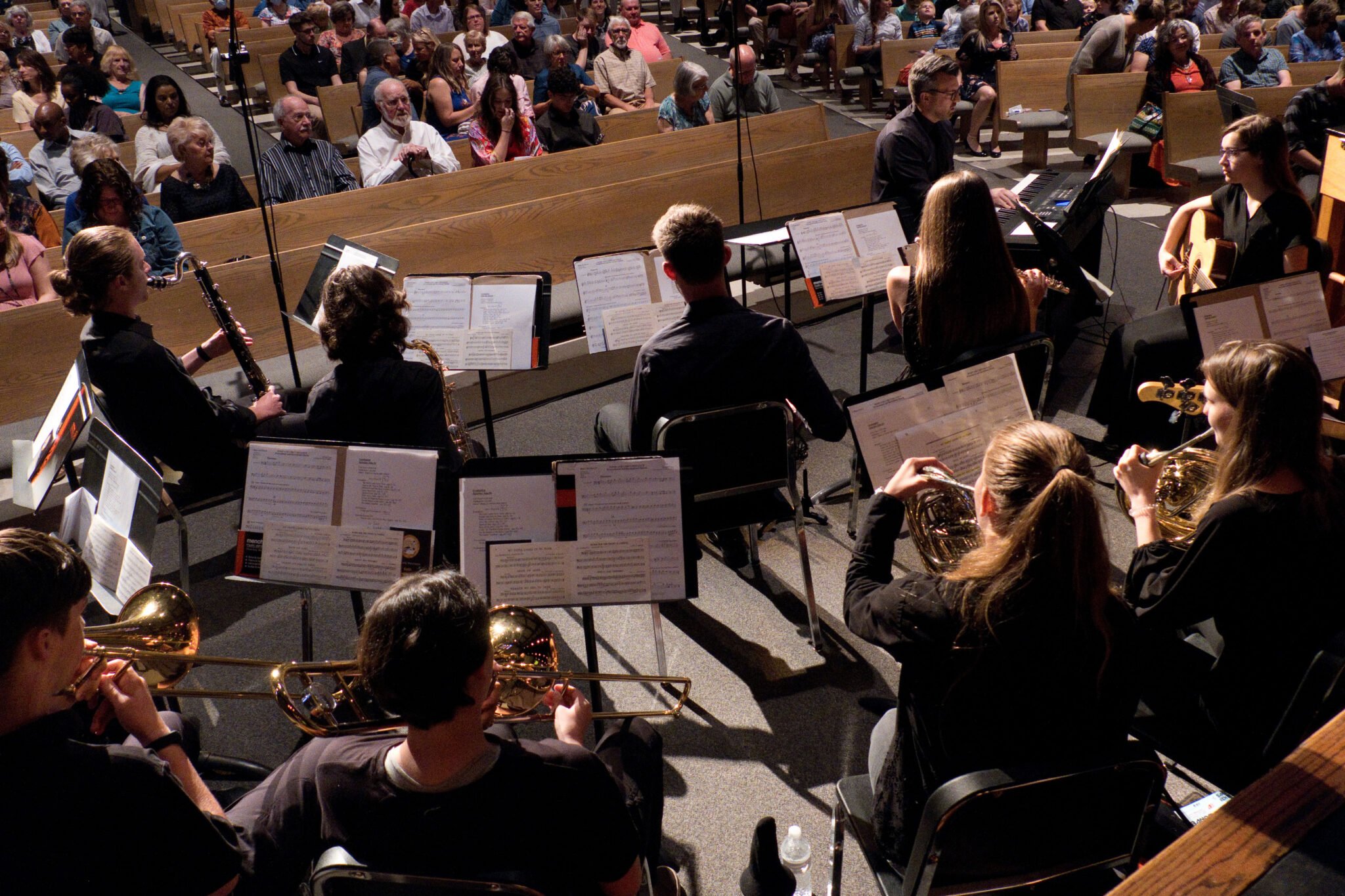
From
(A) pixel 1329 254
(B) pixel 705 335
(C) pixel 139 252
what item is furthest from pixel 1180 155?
(C) pixel 139 252

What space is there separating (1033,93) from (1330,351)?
585 cm

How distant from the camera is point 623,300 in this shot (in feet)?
11.7

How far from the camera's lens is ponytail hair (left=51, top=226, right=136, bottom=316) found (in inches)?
122

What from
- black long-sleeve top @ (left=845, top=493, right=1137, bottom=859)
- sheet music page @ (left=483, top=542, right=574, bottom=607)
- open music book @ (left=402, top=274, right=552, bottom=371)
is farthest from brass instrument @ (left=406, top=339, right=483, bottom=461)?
black long-sleeve top @ (left=845, top=493, right=1137, bottom=859)

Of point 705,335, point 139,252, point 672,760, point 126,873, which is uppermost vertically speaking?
point 139,252

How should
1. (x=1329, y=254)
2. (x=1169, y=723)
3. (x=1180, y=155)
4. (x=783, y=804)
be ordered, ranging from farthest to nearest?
(x=1180, y=155), (x=1329, y=254), (x=783, y=804), (x=1169, y=723)

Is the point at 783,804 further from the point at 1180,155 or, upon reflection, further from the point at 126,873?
the point at 1180,155

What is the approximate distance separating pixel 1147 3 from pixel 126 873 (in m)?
9.18

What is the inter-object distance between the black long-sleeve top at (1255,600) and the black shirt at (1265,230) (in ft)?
6.44

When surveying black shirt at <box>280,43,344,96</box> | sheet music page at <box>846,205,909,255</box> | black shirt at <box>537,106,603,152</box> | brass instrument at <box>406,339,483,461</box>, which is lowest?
brass instrument at <box>406,339,483,461</box>

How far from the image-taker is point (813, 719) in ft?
9.53

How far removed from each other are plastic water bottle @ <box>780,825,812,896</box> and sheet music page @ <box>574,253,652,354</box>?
1.77 metres

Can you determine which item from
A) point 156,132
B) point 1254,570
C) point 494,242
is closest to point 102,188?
point 494,242

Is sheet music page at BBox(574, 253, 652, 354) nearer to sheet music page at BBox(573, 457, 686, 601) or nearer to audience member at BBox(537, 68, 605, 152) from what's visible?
sheet music page at BBox(573, 457, 686, 601)
